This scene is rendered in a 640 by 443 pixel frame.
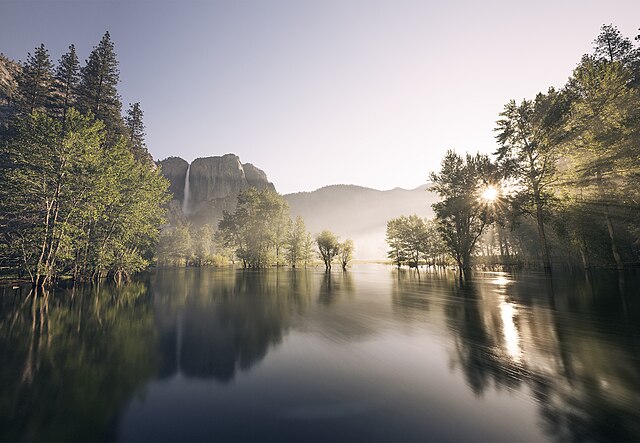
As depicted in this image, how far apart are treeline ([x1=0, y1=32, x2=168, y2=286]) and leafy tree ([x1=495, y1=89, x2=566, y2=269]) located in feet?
157

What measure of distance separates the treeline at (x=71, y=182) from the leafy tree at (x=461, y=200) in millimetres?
42577

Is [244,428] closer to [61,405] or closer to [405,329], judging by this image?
[61,405]

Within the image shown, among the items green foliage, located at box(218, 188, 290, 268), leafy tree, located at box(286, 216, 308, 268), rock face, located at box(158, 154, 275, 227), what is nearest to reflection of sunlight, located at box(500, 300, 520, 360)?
green foliage, located at box(218, 188, 290, 268)

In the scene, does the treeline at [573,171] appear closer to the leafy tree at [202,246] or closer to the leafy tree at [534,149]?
the leafy tree at [534,149]

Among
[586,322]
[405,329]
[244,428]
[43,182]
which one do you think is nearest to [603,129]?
[586,322]

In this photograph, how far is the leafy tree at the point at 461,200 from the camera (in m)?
40.9

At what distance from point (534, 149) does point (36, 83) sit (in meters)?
64.7

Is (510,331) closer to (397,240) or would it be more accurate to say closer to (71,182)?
(71,182)

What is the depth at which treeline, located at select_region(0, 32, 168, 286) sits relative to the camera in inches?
818

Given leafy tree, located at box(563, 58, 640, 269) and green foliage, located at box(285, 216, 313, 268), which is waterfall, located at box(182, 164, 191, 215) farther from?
leafy tree, located at box(563, 58, 640, 269)

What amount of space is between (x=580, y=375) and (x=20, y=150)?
33441 mm

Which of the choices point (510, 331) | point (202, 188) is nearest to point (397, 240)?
point (510, 331)

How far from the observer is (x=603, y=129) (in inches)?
1009

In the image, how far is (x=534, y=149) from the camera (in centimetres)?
3566
